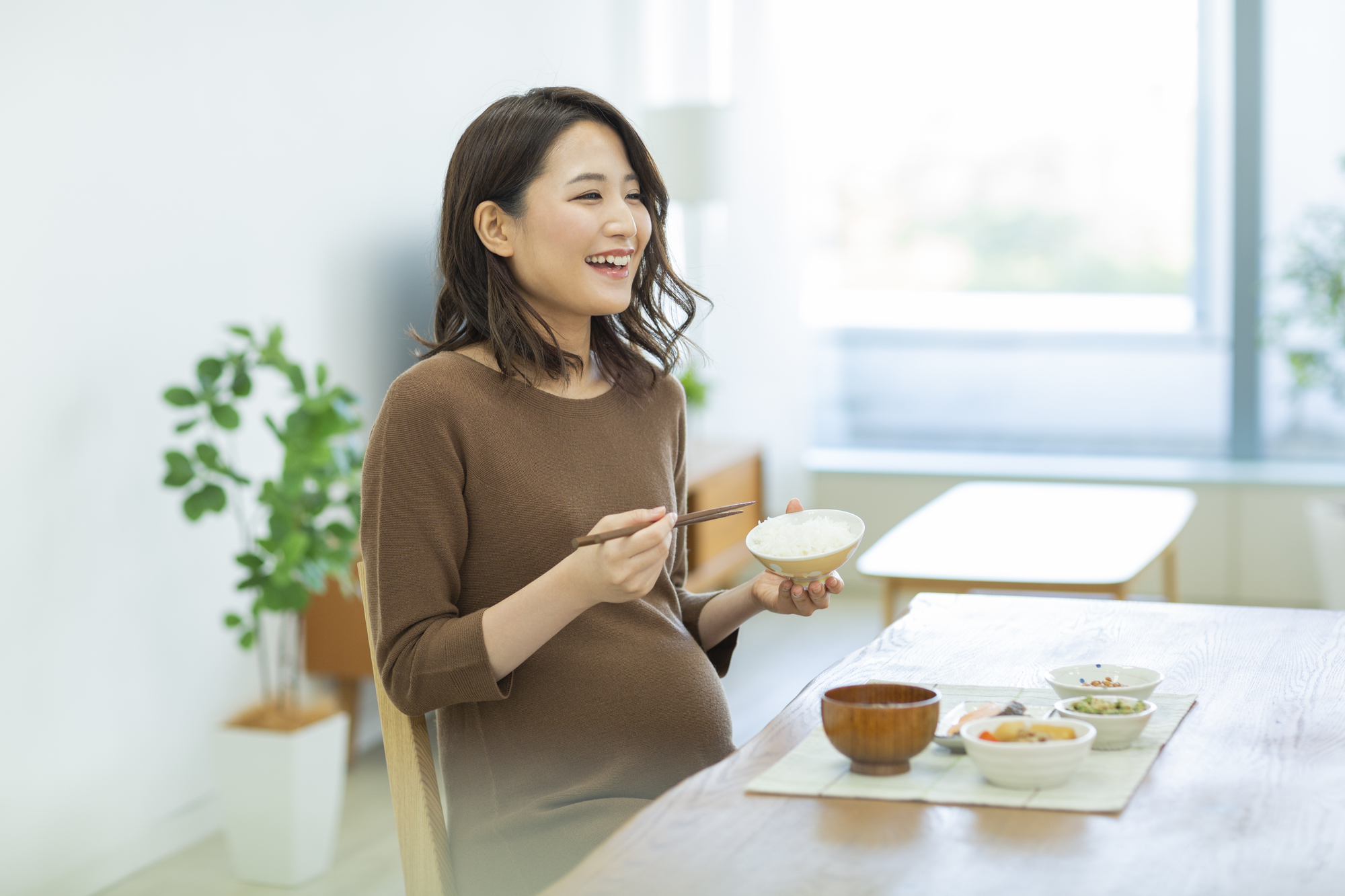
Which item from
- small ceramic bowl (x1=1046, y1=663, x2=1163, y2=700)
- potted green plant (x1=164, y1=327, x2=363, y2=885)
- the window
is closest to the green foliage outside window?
the window

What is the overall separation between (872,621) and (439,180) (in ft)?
6.91

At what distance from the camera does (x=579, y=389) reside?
56.6 inches

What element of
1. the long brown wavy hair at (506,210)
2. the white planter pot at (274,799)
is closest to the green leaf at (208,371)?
the white planter pot at (274,799)

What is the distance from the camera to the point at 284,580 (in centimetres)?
249

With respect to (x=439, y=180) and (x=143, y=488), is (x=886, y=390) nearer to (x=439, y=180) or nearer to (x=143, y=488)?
(x=439, y=180)

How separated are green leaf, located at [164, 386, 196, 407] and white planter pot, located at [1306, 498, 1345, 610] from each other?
322cm

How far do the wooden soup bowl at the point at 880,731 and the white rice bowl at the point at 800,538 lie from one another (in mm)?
259

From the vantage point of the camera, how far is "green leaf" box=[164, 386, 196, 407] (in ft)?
8.00

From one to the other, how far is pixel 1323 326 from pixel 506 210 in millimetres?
3589

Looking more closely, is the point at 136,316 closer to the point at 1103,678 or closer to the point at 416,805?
the point at 416,805

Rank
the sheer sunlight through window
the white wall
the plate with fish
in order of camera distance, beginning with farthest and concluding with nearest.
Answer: the sheer sunlight through window
the white wall
the plate with fish

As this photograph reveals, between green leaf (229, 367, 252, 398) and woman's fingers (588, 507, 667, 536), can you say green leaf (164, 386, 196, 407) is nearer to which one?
green leaf (229, 367, 252, 398)

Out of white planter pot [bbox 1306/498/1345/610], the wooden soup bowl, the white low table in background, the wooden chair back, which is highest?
the wooden soup bowl

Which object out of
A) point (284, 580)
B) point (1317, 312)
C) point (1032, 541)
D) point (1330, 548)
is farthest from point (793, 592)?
point (1317, 312)
